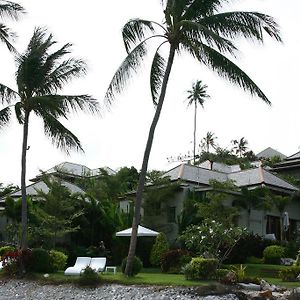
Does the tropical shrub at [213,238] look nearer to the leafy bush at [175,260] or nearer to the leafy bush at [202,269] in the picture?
the leafy bush at [175,260]

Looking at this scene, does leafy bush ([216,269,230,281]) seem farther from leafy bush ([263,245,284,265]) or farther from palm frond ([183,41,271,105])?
leafy bush ([263,245,284,265])

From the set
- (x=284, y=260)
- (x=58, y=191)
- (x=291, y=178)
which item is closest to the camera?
(x=284, y=260)

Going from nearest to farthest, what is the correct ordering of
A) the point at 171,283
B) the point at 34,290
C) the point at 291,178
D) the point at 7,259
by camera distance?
the point at 171,283
the point at 34,290
the point at 7,259
the point at 291,178

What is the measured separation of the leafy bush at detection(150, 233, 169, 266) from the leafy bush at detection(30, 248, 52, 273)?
26.5 feet

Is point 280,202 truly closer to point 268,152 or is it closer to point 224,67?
point 224,67

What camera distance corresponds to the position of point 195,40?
19.0 m

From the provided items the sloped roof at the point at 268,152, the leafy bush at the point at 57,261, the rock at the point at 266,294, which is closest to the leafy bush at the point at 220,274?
the rock at the point at 266,294

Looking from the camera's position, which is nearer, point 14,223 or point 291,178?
point 14,223

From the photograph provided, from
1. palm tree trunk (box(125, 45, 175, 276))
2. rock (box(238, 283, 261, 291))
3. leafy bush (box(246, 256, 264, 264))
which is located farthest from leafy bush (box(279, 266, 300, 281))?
leafy bush (box(246, 256, 264, 264))

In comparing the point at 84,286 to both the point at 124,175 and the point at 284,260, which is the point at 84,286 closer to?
the point at 284,260

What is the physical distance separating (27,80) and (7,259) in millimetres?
6746

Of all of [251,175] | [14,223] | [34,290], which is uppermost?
[251,175]

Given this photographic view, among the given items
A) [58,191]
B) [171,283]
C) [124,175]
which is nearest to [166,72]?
[171,283]

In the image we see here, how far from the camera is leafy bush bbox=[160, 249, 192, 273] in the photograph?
23156 millimetres
